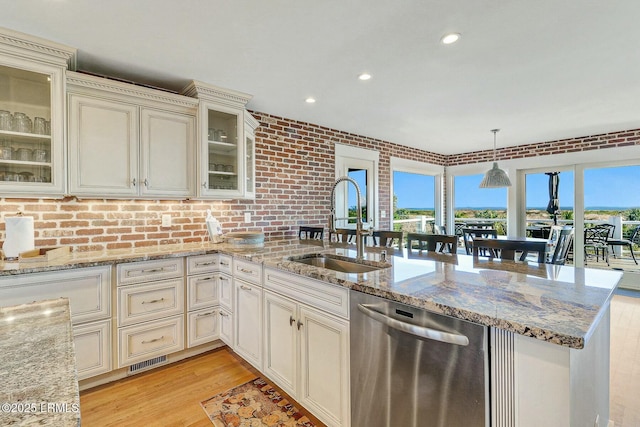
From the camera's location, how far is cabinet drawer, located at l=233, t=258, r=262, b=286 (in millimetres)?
2086

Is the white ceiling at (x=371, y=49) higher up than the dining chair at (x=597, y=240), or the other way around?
the white ceiling at (x=371, y=49)

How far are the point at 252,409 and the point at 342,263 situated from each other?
1.09m

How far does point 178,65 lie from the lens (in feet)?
7.68

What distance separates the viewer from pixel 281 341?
189 centimetres

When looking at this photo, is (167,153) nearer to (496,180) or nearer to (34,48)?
(34,48)

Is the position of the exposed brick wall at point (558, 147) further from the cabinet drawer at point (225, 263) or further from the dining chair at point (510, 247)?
the cabinet drawer at point (225, 263)

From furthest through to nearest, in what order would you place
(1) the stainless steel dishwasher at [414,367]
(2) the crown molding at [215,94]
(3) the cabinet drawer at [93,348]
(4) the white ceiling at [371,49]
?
(2) the crown molding at [215,94]
(3) the cabinet drawer at [93,348]
(4) the white ceiling at [371,49]
(1) the stainless steel dishwasher at [414,367]

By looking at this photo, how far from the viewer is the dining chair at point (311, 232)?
3392 millimetres

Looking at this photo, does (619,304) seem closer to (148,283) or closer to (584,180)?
(584,180)

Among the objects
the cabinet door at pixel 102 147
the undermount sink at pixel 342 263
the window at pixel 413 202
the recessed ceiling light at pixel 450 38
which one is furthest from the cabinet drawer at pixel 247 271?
the window at pixel 413 202

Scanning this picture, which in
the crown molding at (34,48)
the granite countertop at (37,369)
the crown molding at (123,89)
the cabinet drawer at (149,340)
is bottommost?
the cabinet drawer at (149,340)

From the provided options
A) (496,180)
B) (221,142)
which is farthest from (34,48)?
(496,180)

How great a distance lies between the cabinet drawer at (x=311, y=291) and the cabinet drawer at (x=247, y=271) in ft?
0.33

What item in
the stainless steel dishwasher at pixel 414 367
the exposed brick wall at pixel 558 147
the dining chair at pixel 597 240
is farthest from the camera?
the dining chair at pixel 597 240
